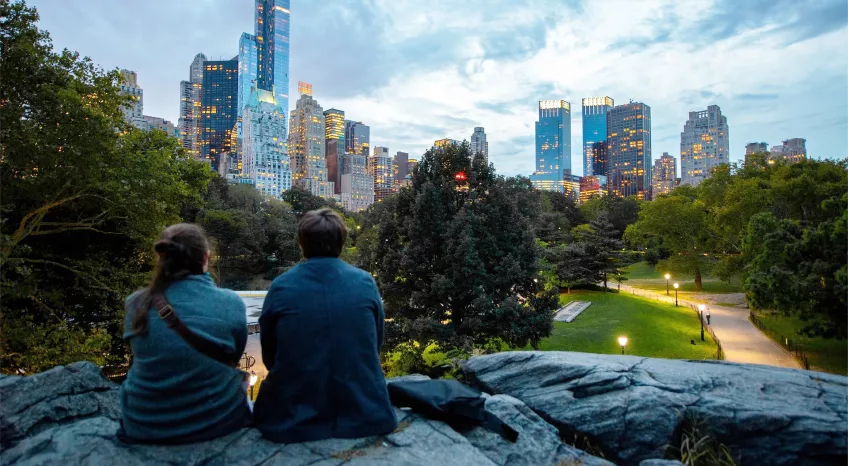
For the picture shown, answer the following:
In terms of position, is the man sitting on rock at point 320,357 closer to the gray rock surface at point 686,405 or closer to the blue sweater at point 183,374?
the blue sweater at point 183,374

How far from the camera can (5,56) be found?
29.2ft

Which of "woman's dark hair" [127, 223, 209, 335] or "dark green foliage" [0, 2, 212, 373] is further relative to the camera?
"dark green foliage" [0, 2, 212, 373]

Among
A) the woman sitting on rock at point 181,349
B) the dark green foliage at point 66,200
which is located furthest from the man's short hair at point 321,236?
the dark green foliage at point 66,200

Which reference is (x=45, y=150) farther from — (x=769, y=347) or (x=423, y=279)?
(x=769, y=347)

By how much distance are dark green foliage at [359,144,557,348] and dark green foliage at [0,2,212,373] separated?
6466 millimetres

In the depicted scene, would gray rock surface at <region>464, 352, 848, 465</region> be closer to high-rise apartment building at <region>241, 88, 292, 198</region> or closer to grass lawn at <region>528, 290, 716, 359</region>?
grass lawn at <region>528, 290, 716, 359</region>

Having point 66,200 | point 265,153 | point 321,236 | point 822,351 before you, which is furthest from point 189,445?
point 265,153

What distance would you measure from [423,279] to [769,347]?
1638cm

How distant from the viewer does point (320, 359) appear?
2.82m

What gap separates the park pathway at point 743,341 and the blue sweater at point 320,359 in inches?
595

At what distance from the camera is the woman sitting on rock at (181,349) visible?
2.53 meters

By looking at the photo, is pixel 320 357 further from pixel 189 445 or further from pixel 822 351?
pixel 822 351

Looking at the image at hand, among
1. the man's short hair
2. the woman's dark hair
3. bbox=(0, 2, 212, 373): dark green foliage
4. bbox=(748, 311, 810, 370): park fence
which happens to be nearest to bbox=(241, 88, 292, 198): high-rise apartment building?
bbox=(748, 311, 810, 370): park fence

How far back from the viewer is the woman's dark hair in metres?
2.55
